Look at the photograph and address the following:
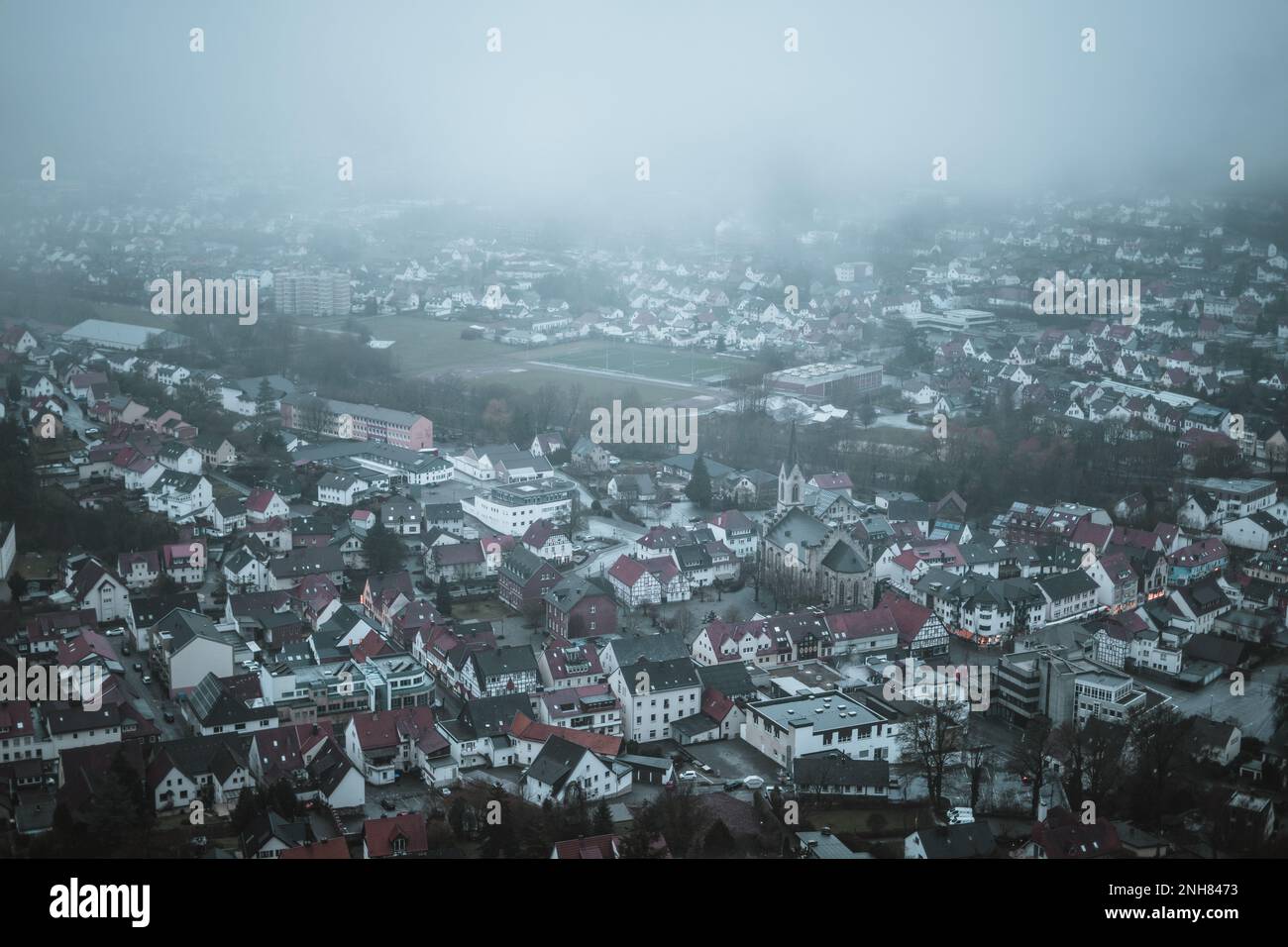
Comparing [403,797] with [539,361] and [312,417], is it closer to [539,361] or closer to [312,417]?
[312,417]

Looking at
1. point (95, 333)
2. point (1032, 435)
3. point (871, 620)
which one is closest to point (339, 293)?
point (95, 333)

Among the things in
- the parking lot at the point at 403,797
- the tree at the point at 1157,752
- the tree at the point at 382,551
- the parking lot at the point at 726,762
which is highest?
the tree at the point at 382,551

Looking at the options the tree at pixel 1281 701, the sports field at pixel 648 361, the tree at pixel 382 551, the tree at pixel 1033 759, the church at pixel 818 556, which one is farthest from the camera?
the sports field at pixel 648 361

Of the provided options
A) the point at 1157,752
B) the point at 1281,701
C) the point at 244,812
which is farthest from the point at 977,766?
the point at 244,812

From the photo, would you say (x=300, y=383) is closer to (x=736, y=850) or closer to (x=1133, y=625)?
(x=1133, y=625)

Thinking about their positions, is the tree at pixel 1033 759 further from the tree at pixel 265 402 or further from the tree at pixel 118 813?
the tree at pixel 265 402

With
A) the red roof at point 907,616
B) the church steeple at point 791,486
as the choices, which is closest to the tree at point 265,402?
the church steeple at point 791,486
